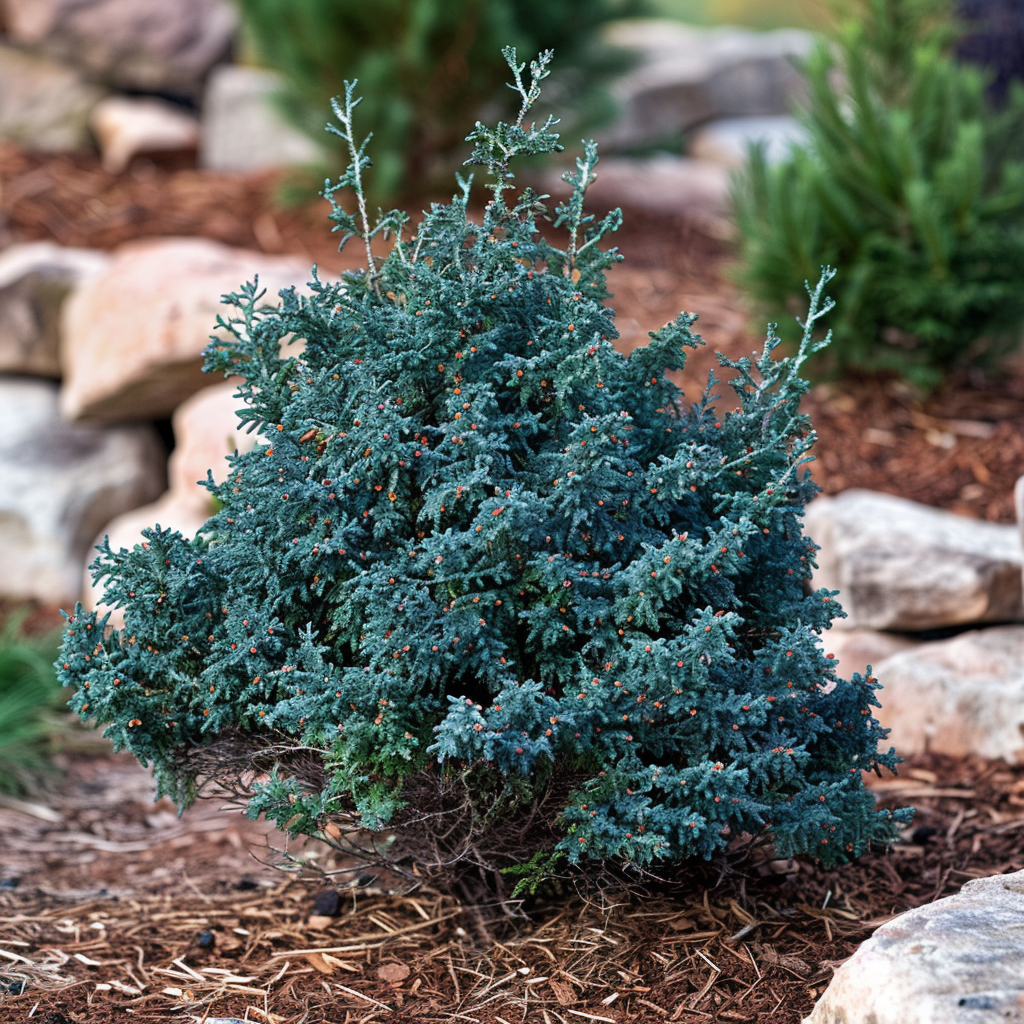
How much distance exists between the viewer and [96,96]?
8.95 metres

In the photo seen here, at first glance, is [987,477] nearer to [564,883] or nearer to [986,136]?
[986,136]

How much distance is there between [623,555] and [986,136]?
13.5ft

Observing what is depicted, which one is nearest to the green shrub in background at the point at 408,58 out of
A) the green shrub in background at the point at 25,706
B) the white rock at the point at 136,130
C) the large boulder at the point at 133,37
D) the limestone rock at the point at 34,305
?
the white rock at the point at 136,130

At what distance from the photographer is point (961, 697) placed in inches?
155

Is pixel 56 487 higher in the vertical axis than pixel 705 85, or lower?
lower

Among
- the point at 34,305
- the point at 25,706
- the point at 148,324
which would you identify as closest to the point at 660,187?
the point at 148,324

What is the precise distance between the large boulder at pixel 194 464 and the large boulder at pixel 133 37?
451cm

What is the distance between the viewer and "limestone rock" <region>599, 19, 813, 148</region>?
32.1 ft

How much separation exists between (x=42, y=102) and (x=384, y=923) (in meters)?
7.78

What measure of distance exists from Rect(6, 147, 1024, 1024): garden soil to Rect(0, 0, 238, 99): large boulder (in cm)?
618

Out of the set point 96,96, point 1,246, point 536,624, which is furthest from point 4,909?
point 96,96

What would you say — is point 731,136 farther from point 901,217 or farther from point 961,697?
point 961,697

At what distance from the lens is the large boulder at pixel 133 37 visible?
8703 mm

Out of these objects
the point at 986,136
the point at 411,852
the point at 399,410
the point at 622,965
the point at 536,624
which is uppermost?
the point at 986,136
